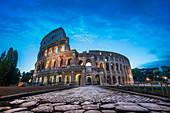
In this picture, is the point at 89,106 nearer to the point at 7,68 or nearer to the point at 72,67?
the point at 72,67

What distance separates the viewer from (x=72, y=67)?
20812 millimetres

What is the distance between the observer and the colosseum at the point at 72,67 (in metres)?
20.5

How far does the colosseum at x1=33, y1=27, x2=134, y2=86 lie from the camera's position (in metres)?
20.5

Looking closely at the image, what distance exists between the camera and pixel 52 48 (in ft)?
93.1

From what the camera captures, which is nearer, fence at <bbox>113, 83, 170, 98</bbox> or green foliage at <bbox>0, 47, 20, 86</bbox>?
fence at <bbox>113, 83, 170, 98</bbox>

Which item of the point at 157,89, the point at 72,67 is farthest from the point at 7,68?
the point at 157,89

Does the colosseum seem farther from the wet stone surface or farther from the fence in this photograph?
the wet stone surface

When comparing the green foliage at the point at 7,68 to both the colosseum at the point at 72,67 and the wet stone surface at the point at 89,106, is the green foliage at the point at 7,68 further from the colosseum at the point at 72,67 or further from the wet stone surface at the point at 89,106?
the wet stone surface at the point at 89,106

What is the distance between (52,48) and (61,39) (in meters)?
5.36

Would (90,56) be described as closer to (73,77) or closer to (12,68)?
(73,77)

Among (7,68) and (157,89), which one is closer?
(157,89)

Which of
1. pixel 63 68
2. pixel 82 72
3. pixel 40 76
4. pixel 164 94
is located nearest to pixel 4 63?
pixel 40 76

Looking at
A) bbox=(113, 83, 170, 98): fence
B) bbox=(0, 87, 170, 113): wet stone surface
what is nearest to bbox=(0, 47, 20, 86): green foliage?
bbox=(0, 87, 170, 113): wet stone surface

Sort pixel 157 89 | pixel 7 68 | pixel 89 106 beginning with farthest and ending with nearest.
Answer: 1. pixel 7 68
2. pixel 157 89
3. pixel 89 106
